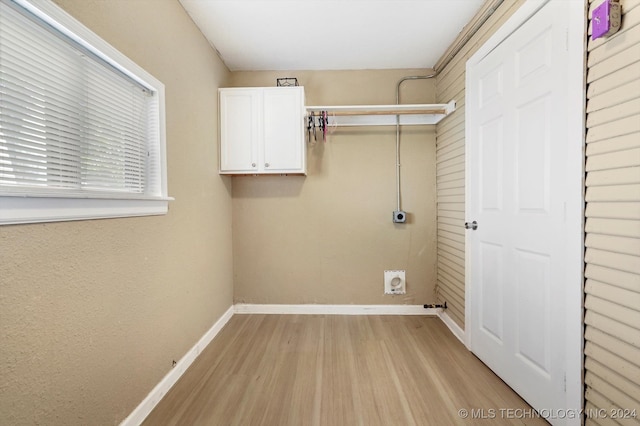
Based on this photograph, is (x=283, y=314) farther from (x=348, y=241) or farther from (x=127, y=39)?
(x=127, y=39)

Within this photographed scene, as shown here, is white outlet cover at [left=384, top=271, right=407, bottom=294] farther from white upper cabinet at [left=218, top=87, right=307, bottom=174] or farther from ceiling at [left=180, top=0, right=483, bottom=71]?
ceiling at [left=180, top=0, right=483, bottom=71]

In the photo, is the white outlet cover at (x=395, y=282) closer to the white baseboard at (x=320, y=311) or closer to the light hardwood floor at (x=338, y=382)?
the white baseboard at (x=320, y=311)

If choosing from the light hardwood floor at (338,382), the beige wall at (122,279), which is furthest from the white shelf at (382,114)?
the light hardwood floor at (338,382)

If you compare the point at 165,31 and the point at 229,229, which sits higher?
the point at 165,31

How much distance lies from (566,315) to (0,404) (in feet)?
7.28

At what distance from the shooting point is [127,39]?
4.50 ft

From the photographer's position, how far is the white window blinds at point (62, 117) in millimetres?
894

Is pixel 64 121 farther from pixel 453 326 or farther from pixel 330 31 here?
pixel 453 326

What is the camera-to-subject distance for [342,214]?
2.85 m

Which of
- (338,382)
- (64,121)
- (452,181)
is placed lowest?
(338,382)

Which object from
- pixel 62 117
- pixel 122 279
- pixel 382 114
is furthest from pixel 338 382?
pixel 382 114

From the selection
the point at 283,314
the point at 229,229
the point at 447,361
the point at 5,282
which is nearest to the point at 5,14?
the point at 5,282

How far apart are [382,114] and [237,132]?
146 centimetres

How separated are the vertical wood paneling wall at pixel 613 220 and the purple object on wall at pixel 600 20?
6 centimetres
